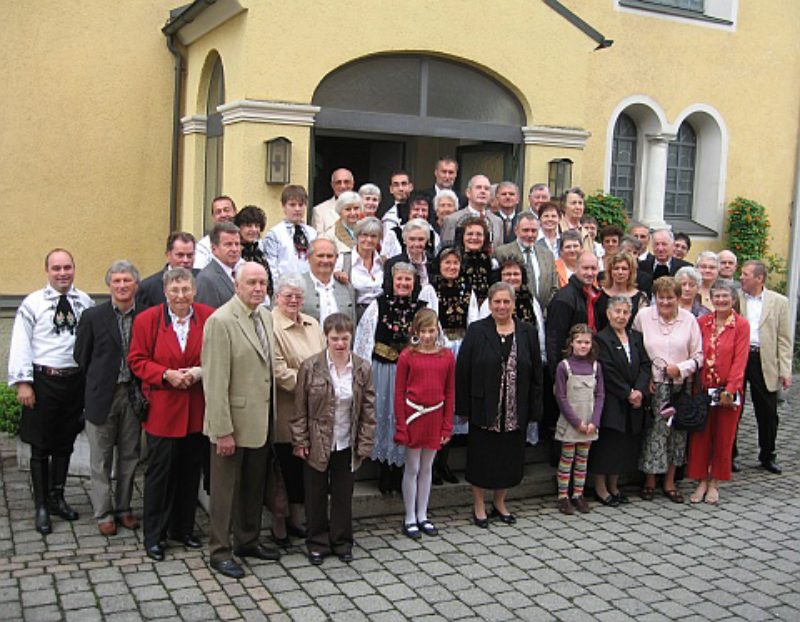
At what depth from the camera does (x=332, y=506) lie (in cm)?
593

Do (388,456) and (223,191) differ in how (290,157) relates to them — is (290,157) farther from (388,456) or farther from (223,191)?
(388,456)

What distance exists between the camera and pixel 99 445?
20.1ft

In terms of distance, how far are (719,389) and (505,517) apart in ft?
7.30

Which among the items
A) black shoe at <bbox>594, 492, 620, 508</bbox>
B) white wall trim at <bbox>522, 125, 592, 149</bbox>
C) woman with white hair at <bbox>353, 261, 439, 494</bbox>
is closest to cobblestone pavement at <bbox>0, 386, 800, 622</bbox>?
black shoe at <bbox>594, 492, 620, 508</bbox>

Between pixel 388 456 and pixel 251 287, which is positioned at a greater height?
pixel 251 287

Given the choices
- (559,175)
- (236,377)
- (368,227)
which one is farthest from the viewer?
(559,175)

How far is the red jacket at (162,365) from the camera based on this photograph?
225 inches

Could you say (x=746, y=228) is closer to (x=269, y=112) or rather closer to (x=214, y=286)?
(x=269, y=112)

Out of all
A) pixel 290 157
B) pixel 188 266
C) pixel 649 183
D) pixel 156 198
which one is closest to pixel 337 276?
pixel 188 266

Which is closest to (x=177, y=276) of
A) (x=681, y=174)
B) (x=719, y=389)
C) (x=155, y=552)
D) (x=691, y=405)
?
(x=155, y=552)

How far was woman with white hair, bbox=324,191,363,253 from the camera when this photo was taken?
7359mm

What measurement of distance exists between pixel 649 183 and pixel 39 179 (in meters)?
9.11

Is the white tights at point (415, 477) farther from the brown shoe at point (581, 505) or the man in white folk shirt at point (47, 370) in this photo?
the man in white folk shirt at point (47, 370)

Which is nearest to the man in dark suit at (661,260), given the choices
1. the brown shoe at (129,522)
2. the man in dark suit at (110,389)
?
the man in dark suit at (110,389)
